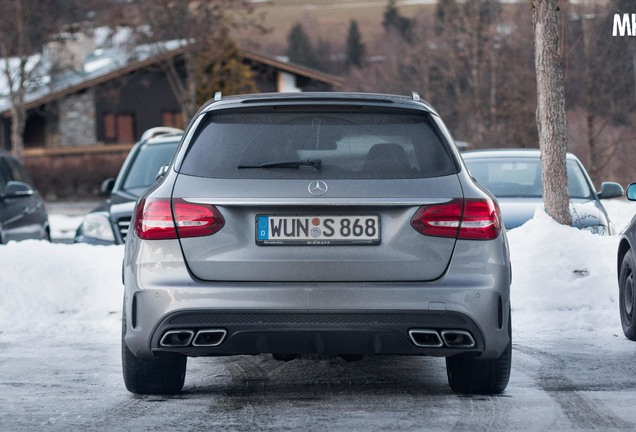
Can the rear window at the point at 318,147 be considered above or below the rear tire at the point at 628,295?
above

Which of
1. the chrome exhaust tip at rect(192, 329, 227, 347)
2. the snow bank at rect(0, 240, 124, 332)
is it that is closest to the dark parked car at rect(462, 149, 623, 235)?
the snow bank at rect(0, 240, 124, 332)

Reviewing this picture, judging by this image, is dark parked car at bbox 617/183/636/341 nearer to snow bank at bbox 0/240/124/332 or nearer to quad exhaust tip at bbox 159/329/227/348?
quad exhaust tip at bbox 159/329/227/348

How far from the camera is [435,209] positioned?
20.1ft

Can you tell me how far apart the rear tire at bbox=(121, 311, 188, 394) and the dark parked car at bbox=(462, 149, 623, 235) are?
6277 mm

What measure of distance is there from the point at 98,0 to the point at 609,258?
134 ft

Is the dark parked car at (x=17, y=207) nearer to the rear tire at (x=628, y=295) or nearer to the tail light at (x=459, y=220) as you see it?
the rear tire at (x=628, y=295)

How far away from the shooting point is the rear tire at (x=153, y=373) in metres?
6.73

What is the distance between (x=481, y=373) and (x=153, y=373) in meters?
1.74

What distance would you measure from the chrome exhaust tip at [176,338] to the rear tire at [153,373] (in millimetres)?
435

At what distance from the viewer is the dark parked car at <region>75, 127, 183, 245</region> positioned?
14.2m

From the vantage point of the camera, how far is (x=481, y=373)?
6.73 metres

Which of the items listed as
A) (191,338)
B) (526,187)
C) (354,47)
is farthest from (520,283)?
(354,47)

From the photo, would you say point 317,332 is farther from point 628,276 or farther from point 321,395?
point 628,276

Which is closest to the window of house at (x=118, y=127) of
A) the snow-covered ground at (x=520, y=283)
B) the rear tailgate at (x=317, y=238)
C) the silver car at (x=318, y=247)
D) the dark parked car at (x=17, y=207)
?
the dark parked car at (x=17, y=207)
